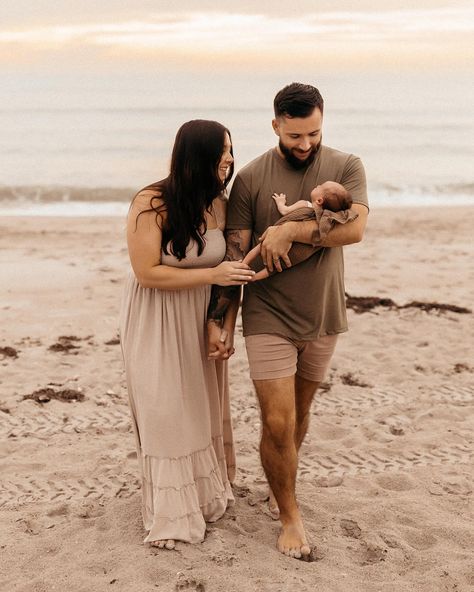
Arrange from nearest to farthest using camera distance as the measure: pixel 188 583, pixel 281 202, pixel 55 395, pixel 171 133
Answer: pixel 188 583, pixel 281 202, pixel 55 395, pixel 171 133

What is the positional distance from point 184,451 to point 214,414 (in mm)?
315

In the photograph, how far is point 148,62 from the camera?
245 feet

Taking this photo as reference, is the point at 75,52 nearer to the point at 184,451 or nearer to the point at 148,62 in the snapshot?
the point at 148,62

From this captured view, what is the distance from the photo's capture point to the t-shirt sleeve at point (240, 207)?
3691 millimetres

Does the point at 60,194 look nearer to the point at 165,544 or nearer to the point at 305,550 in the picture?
the point at 165,544

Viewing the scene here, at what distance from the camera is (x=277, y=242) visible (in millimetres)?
3510

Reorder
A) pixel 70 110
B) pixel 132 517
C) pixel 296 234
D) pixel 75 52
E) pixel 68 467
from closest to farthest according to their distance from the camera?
pixel 296 234, pixel 132 517, pixel 68 467, pixel 70 110, pixel 75 52

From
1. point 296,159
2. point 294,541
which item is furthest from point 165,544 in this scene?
point 296,159

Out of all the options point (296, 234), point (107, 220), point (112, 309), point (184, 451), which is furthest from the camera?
point (107, 220)

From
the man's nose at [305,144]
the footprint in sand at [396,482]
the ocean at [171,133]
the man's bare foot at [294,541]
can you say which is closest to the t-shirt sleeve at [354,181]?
the man's nose at [305,144]

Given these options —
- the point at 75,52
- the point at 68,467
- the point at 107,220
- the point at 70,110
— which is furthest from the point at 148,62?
the point at 68,467

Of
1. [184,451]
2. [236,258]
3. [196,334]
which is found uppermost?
[236,258]

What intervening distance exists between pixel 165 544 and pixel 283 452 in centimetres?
75

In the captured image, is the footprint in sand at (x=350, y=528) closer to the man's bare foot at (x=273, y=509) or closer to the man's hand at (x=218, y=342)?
the man's bare foot at (x=273, y=509)
